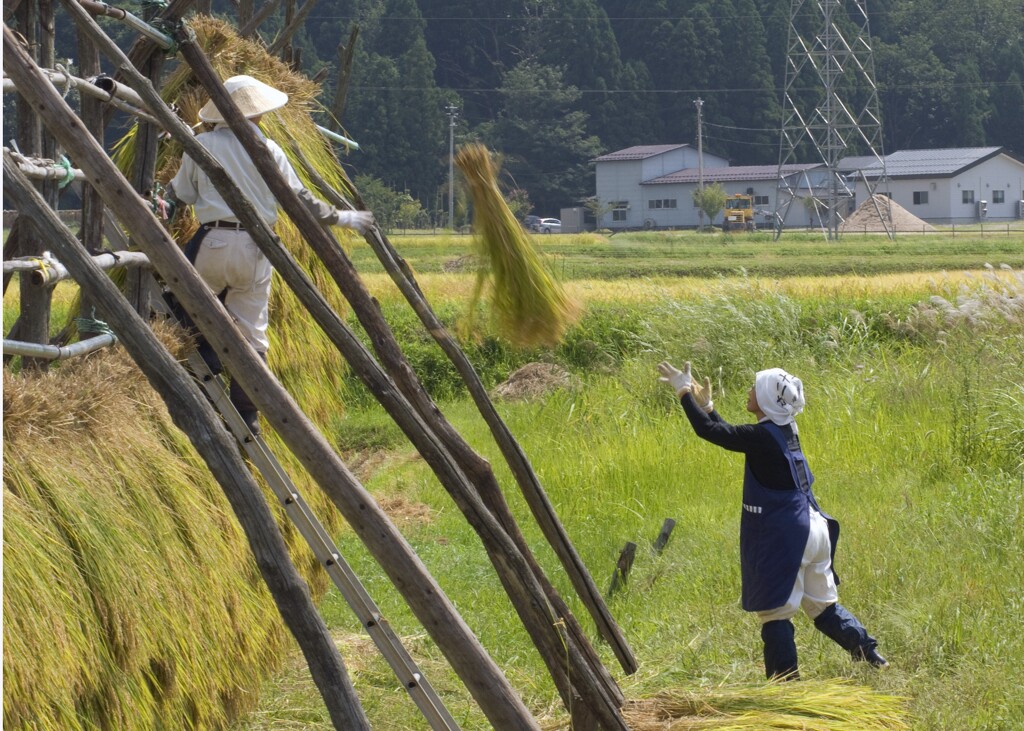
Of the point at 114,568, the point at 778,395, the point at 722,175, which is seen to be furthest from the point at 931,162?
the point at 114,568

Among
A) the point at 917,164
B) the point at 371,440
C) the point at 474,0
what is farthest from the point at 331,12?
the point at 371,440

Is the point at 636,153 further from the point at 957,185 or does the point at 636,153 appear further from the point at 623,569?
the point at 623,569

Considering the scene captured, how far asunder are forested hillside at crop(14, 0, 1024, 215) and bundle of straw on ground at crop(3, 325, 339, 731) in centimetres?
5339

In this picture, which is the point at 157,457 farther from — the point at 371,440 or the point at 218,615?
the point at 371,440

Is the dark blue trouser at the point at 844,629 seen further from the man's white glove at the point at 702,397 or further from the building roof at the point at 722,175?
the building roof at the point at 722,175

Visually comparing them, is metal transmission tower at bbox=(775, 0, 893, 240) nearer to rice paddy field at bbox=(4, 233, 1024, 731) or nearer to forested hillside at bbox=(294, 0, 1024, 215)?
forested hillside at bbox=(294, 0, 1024, 215)

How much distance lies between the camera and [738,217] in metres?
64.8

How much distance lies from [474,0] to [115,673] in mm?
72886

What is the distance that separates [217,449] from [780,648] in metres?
2.79

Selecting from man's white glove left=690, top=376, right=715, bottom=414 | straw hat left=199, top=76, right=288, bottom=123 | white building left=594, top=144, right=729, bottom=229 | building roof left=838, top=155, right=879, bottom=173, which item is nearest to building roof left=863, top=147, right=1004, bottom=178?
building roof left=838, top=155, right=879, bottom=173

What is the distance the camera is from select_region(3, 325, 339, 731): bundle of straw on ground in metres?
3.06

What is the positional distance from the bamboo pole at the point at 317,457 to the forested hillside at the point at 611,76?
54.6m

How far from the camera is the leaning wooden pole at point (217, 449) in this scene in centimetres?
270

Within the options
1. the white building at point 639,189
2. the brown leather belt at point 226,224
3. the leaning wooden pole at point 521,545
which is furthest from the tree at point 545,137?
the leaning wooden pole at point 521,545
